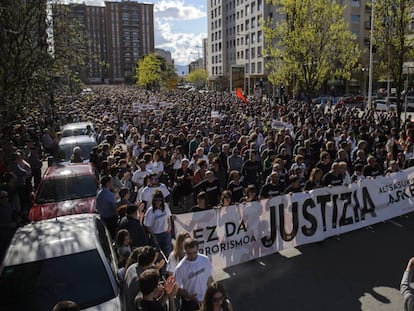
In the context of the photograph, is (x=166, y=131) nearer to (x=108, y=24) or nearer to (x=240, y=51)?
(x=240, y=51)

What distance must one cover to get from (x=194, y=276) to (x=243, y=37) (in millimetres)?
85899

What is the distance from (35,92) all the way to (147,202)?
553cm

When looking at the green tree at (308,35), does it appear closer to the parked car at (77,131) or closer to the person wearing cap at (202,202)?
the parked car at (77,131)

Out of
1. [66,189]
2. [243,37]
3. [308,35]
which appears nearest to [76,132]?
[66,189]

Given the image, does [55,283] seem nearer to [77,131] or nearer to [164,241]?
[164,241]

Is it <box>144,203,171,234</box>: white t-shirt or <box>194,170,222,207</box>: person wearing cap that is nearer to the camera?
<box>144,203,171,234</box>: white t-shirt

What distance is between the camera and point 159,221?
6715 millimetres

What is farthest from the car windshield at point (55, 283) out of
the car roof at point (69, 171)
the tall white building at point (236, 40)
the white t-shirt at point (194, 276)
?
the tall white building at point (236, 40)

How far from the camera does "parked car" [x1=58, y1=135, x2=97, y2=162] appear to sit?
1286cm

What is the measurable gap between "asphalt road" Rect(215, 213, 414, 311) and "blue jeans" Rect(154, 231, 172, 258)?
3.22ft

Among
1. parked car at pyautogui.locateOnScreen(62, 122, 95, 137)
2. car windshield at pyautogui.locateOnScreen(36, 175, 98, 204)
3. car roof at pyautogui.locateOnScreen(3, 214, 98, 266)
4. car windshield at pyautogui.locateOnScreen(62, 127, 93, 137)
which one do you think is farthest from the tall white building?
car roof at pyautogui.locateOnScreen(3, 214, 98, 266)

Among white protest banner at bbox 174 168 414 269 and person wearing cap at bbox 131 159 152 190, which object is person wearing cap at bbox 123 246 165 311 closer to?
white protest banner at bbox 174 168 414 269

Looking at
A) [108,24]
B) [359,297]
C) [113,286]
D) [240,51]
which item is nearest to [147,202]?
[113,286]

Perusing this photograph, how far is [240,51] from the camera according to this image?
8862 centimetres
